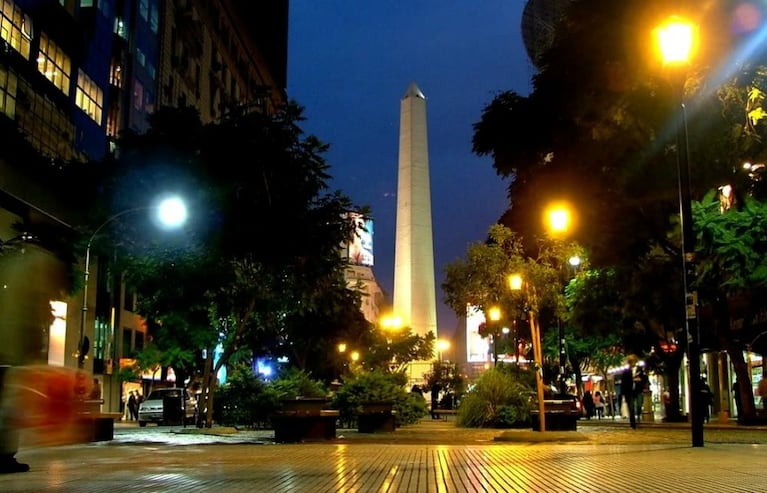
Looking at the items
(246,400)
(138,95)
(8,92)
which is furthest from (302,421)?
(138,95)

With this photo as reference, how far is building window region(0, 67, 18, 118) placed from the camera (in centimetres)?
3100

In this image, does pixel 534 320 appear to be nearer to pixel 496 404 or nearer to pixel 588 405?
pixel 496 404

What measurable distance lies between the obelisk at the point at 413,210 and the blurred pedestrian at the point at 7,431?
58739 millimetres

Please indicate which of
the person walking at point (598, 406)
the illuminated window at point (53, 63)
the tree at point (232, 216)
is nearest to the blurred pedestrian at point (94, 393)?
the tree at point (232, 216)

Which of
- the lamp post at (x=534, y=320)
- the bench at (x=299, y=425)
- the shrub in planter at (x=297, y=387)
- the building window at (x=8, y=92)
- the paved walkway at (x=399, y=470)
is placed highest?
the building window at (x=8, y=92)

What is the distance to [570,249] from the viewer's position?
24.6 metres

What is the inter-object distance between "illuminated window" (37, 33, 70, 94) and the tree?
43.4 feet

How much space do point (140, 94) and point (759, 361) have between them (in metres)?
36.9

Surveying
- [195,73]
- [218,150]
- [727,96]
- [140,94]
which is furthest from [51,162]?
[195,73]

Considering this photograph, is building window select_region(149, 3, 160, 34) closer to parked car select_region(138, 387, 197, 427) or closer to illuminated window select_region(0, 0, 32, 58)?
illuminated window select_region(0, 0, 32, 58)

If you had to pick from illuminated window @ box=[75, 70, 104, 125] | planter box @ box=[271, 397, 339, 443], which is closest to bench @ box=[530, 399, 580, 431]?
planter box @ box=[271, 397, 339, 443]

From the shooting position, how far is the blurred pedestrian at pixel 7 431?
8.79m

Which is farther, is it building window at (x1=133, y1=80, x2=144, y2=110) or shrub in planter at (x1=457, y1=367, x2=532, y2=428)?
building window at (x1=133, y1=80, x2=144, y2=110)

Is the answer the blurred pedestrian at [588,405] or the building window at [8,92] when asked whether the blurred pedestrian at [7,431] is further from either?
the blurred pedestrian at [588,405]
